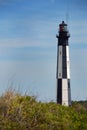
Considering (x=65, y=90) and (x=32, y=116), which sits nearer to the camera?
(x=32, y=116)

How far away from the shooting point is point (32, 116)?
35.0ft

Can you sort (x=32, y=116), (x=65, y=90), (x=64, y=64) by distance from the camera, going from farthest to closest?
(x=64, y=64) → (x=65, y=90) → (x=32, y=116)

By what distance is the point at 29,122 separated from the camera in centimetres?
1038

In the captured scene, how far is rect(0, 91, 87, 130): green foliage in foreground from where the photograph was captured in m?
10.3

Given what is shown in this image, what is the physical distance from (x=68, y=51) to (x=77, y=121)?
25319 millimetres

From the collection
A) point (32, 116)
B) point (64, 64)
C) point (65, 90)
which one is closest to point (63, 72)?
point (64, 64)

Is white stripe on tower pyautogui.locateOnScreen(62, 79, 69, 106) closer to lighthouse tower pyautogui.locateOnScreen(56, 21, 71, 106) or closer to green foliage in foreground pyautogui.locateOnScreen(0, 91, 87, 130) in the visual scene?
lighthouse tower pyautogui.locateOnScreen(56, 21, 71, 106)

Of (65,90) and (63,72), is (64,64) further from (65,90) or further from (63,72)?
(65,90)

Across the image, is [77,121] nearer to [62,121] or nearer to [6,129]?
[62,121]

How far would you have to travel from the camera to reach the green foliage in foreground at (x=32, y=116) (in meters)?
10.3

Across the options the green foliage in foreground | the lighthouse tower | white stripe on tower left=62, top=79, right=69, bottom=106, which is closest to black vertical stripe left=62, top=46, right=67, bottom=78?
the lighthouse tower

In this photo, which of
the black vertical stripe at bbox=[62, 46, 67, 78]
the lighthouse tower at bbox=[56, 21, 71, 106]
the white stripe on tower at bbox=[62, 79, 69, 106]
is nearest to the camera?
the white stripe on tower at bbox=[62, 79, 69, 106]

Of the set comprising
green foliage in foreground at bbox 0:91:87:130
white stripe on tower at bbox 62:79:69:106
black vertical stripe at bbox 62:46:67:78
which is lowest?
green foliage in foreground at bbox 0:91:87:130

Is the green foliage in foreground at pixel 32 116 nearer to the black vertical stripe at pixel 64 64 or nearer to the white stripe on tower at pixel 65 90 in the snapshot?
the white stripe on tower at pixel 65 90
